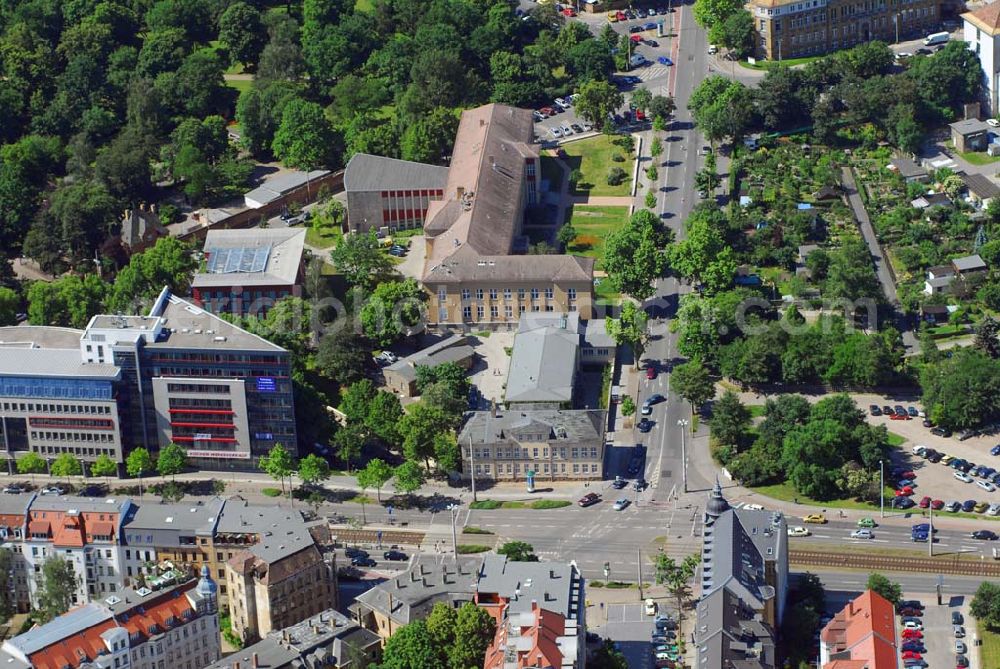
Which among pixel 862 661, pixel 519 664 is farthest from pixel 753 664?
pixel 519 664

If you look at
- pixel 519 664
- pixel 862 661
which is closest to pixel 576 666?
pixel 519 664

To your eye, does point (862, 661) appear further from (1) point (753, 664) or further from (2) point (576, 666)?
(2) point (576, 666)

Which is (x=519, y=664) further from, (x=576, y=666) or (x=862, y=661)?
(x=862, y=661)

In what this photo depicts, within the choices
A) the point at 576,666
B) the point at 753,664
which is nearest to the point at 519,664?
the point at 576,666

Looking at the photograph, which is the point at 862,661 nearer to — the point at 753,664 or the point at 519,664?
the point at 753,664

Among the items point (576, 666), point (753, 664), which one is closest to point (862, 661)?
point (753, 664)
